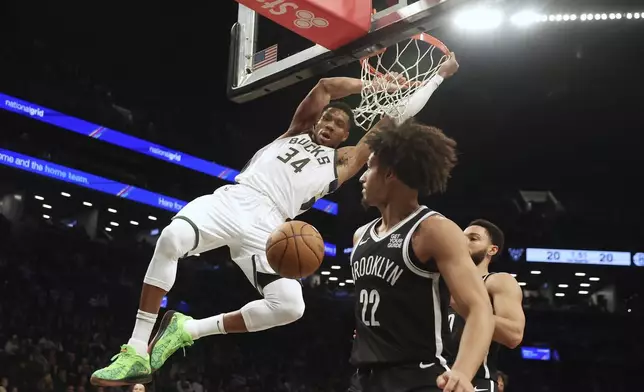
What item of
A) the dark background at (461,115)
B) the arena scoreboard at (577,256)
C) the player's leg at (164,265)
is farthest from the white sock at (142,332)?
the arena scoreboard at (577,256)

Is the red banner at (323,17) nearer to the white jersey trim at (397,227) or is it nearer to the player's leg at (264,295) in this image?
the player's leg at (264,295)

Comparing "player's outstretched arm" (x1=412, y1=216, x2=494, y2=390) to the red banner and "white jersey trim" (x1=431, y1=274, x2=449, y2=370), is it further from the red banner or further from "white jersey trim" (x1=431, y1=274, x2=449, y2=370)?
the red banner

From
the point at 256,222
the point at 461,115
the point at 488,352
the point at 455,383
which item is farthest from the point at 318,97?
the point at 461,115

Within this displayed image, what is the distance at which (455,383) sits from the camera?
2623 millimetres

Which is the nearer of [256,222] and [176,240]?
[176,240]

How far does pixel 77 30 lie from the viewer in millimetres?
18000

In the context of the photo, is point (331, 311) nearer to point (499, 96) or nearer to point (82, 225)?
point (82, 225)

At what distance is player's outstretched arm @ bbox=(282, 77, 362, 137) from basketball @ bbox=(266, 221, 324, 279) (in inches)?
47.1

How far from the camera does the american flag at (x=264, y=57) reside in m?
5.19

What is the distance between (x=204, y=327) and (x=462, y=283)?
2194mm

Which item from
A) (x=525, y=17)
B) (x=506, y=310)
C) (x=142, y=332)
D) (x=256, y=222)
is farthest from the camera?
(x=525, y=17)

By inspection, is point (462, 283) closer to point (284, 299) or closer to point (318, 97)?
point (284, 299)

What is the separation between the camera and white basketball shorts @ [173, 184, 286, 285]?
448 centimetres

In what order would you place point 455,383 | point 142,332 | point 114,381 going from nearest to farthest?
point 455,383
point 114,381
point 142,332
